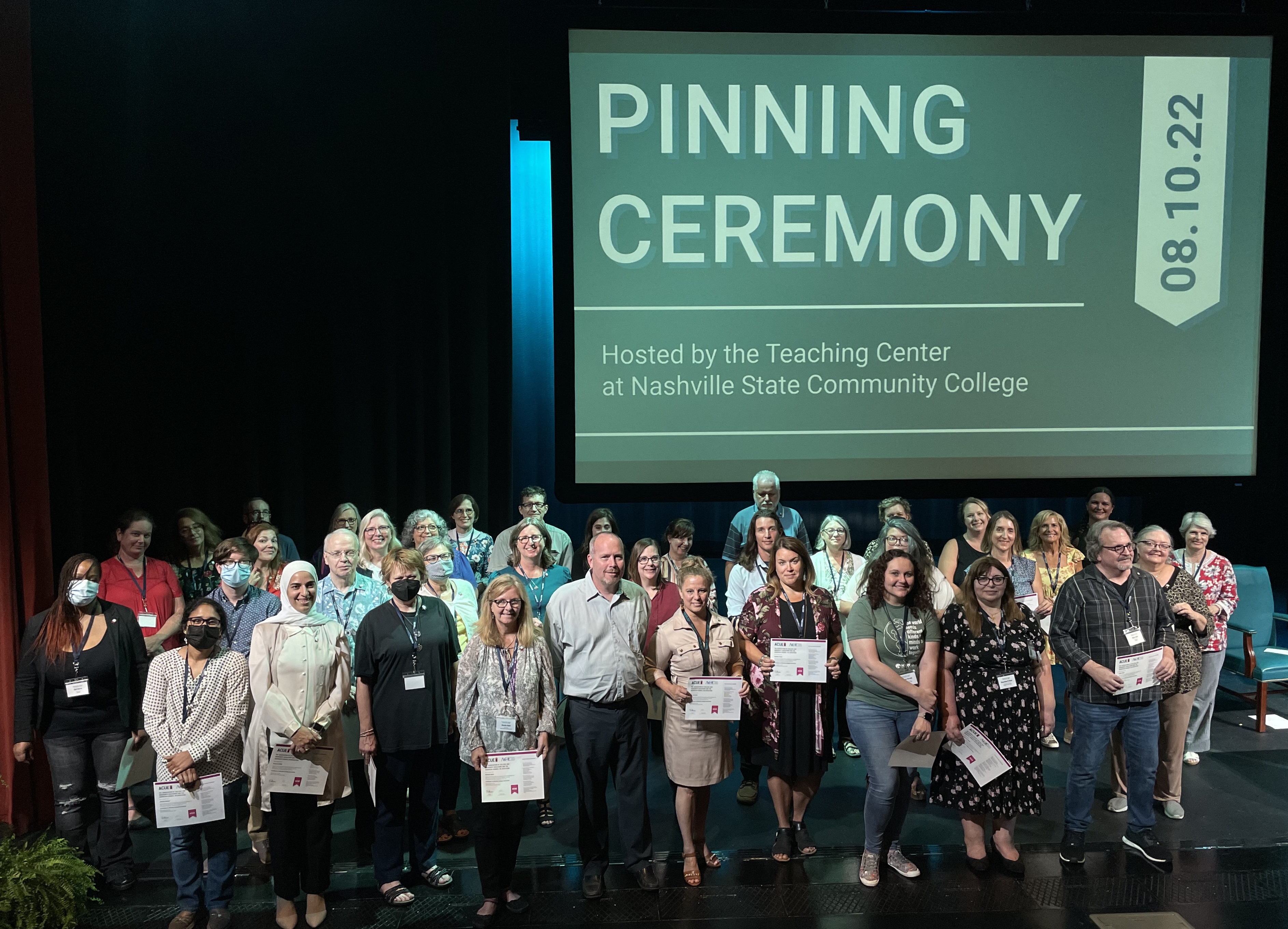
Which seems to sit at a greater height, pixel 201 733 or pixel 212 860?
pixel 201 733

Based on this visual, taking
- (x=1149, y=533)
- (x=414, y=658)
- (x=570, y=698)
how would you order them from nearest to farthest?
(x=414, y=658) < (x=570, y=698) < (x=1149, y=533)

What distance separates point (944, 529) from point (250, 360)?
6.11 m

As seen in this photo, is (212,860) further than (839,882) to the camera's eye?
No

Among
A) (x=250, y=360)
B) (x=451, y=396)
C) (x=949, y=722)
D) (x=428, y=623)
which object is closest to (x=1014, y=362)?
(x=949, y=722)

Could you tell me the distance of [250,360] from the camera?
19.9 feet

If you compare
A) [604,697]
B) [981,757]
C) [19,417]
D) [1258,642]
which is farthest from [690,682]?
[1258,642]

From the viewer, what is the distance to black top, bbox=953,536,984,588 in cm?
489

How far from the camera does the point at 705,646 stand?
3.57 meters

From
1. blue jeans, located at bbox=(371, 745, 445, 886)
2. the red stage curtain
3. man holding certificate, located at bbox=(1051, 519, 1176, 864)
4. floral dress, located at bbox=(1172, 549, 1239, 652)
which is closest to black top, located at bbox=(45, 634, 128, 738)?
the red stage curtain

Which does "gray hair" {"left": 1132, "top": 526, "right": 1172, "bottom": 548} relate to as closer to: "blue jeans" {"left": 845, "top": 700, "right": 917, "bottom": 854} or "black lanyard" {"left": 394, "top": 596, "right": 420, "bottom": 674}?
"blue jeans" {"left": 845, "top": 700, "right": 917, "bottom": 854}

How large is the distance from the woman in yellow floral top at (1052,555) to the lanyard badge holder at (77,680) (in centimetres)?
452

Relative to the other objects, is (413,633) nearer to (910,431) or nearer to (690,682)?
(690,682)

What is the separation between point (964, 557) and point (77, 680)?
169 inches

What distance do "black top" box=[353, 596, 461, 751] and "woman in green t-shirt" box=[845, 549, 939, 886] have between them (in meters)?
1.67
